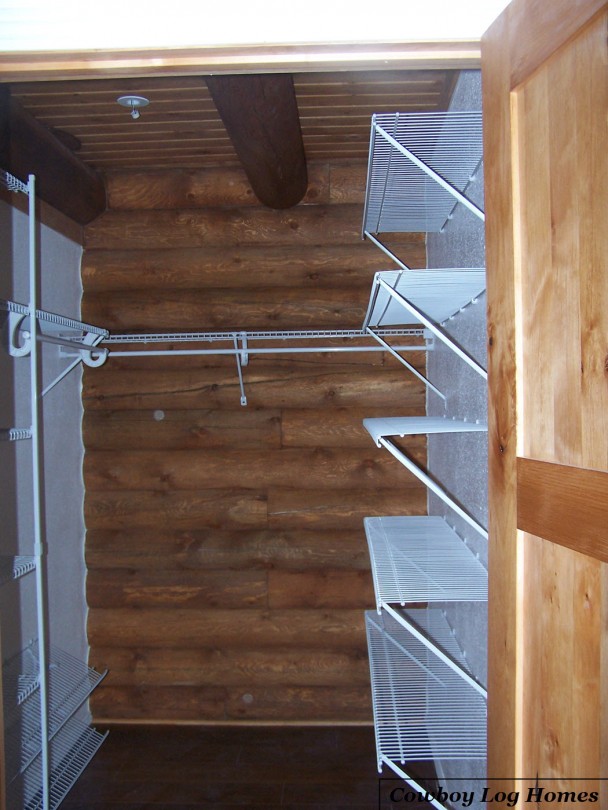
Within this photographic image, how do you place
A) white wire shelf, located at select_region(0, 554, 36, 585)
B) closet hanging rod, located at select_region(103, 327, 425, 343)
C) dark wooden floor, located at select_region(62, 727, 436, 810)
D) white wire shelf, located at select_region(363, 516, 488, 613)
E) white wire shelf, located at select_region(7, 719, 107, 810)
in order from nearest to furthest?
1. white wire shelf, located at select_region(363, 516, 488, 613)
2. white wire shelf, located at select_region(0, 554, 36, 585)
3. white wire shelf, located at select_region(7, 719, 107, 810)
4. dark wooden floor, located at select_region(62, 727, 436, 810)
5. closet hanging rod, located at select_region(103, 327, 425, 343)

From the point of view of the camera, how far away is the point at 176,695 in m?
3.24

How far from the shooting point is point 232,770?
9.46ft

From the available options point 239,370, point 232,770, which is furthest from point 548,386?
point 232,770

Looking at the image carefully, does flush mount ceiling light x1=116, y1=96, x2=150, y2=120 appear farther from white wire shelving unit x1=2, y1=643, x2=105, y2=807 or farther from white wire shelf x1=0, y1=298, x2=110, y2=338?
white wire shelving unit x1=2, y1=643, x2=105, y2=807

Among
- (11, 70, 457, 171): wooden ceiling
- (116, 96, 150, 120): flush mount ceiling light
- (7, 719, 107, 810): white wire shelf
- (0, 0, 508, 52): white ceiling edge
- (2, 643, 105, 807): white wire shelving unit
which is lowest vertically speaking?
(7, 719, 107, 810): white wire shelf

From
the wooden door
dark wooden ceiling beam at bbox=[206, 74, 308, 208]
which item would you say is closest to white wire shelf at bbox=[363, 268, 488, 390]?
the wooden door

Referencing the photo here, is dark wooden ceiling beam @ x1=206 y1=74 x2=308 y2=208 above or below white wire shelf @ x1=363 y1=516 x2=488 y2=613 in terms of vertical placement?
above

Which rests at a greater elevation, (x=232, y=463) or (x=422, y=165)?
(x=422, y=165)

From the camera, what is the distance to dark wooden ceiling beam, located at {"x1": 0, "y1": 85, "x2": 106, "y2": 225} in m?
2.31

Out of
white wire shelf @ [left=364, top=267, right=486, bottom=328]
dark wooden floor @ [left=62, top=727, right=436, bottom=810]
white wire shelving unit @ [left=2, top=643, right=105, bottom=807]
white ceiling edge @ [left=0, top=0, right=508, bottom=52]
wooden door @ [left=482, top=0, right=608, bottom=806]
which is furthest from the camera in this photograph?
dark wooden floor @ [left=62, top=727, right=436, bottom=810]

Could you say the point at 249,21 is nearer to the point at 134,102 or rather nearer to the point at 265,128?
the point at 265,128

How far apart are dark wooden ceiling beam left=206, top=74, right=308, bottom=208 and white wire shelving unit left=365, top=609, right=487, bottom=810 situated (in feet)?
5.17

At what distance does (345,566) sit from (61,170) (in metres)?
2.27

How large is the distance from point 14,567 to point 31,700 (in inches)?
36.9
